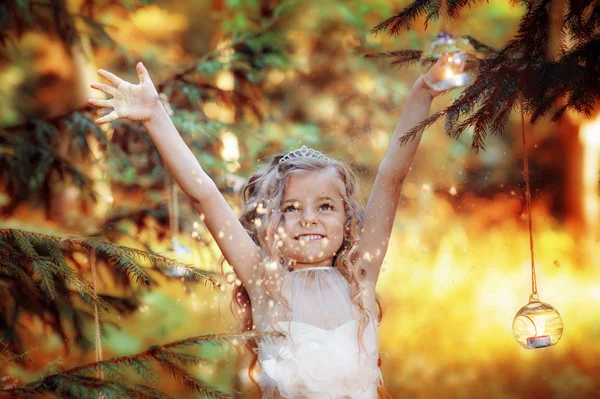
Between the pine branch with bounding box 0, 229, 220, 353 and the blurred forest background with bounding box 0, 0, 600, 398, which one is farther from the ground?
the blurred forest background with bounding box 0, 0, 600, 398

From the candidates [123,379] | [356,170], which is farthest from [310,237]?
[356,170]

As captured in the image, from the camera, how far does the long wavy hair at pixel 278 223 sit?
178cm

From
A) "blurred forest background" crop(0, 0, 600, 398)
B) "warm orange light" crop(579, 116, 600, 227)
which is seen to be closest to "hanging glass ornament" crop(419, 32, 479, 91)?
"blurred forest background" crop(0, 0, 600, 398)

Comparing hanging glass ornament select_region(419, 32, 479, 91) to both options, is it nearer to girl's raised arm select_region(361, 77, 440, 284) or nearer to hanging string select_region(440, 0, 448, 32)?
hanging string select_region(440, 0, 448, 32)

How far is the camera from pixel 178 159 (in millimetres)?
1622

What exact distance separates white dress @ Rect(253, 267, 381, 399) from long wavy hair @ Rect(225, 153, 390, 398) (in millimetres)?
38

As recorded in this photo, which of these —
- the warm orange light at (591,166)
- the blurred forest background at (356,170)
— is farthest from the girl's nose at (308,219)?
the warm orange light at (591,166)

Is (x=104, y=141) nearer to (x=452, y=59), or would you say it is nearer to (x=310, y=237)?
(x=310, y=237)

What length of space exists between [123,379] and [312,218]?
2.52 ft

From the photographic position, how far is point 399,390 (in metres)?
3.47

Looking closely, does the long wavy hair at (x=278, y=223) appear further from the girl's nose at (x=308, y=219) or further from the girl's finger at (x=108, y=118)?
the girl's finger at (x=108, y=118)

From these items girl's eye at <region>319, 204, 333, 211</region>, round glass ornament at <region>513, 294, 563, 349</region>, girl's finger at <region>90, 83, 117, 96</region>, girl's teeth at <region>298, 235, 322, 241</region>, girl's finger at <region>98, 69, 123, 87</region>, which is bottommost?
round glass ornament at <region>513, 294, 563, 349</region>

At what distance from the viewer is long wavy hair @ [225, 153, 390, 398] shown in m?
1.78

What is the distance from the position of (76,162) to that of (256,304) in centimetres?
159
